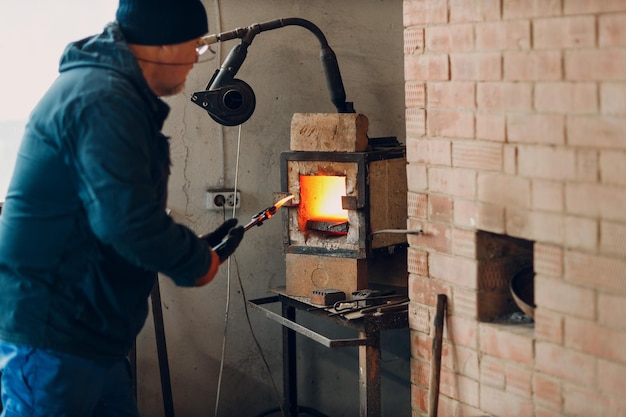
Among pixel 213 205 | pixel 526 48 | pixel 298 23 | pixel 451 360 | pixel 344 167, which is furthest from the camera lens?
pixel 213 205

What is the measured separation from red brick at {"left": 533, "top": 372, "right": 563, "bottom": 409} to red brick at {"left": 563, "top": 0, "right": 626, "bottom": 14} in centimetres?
102

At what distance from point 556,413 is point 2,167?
8.07 ft

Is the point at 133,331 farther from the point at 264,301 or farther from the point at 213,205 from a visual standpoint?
the point at 213,205

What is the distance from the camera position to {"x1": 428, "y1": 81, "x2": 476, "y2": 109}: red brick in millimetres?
2637

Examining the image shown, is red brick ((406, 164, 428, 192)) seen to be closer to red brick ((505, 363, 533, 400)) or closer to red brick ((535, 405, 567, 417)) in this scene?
red brick ((505, 363, 533, 400))

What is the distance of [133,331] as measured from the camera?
7.86 ft

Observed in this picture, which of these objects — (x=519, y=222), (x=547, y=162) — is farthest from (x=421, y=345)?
(x=547, y=162)

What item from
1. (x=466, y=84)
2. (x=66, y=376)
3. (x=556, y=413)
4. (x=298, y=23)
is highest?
(x=298, y=23)

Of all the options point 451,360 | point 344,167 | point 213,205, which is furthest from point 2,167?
point 451,360

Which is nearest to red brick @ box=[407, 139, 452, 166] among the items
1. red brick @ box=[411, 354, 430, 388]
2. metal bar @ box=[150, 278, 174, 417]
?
Answer: red brick @ box=[411, 354, 430, 388]

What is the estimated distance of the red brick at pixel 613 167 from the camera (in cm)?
220

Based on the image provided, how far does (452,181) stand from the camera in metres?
2.75

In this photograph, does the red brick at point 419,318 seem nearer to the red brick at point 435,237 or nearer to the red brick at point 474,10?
the red brick at point 435,237

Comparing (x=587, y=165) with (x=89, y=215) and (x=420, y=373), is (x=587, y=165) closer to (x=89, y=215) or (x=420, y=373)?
(x=420, y=373)
